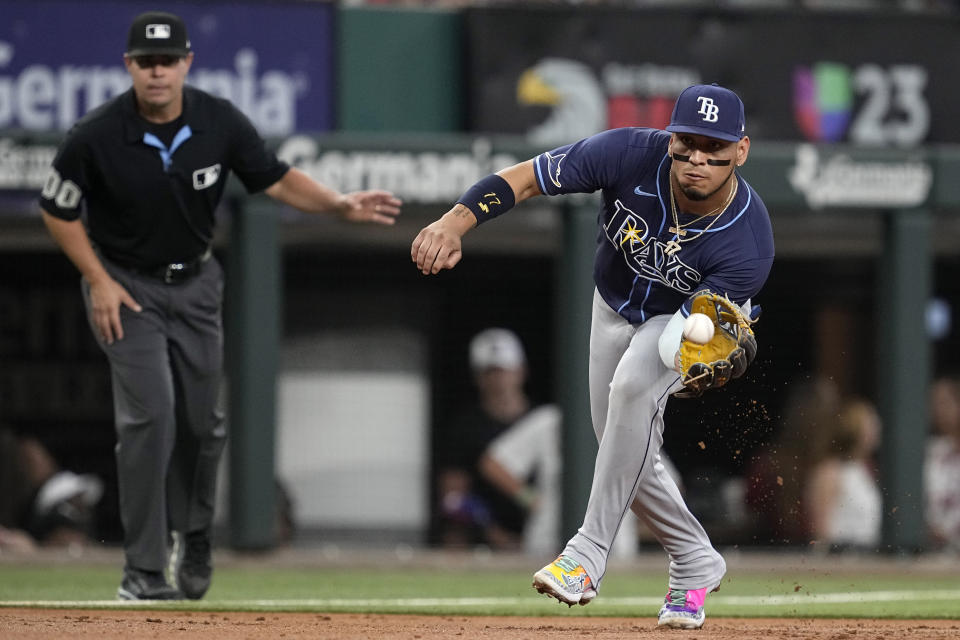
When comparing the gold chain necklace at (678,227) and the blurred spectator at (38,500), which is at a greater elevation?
the gold chain necklace at (678,227)

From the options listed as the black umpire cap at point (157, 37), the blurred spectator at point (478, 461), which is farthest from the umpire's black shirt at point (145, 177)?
the blurred spectator at point (478, 461)

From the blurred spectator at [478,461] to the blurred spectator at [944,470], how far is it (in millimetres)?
2482

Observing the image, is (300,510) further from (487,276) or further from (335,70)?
(335,70)

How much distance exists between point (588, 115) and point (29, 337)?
386 cm

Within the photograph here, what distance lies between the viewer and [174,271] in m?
6.29

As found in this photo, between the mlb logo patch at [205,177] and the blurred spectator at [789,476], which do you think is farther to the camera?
the blurred spectator at [789,476]

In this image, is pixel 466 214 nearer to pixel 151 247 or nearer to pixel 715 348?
pixel 715 348

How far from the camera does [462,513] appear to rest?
10.6 metres

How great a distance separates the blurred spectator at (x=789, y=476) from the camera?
10547 mm

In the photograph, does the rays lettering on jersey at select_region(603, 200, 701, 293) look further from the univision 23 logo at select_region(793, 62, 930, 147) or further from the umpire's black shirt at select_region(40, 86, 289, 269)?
the univision 23 logo at select_region(793, 62, 930, 147)

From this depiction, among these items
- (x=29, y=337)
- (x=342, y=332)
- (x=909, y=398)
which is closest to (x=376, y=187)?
(x=342, y=332)

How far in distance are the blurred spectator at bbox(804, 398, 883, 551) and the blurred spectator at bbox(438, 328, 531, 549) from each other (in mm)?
1787

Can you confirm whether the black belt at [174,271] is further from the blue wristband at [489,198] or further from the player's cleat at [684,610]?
the player's cleat at [684,610]

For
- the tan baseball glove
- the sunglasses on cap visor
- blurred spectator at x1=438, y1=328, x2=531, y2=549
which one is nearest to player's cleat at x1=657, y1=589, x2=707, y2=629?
the tan baseball glove
